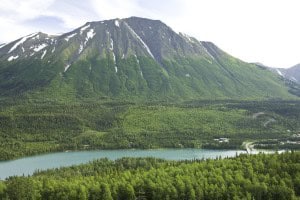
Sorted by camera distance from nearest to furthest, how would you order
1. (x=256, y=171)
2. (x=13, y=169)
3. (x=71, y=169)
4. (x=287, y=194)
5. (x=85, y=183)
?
1. (x=287, y=194)
2. (x=85, y=183)
3. (x=256, y=171)
4. (x=71, y=169)
5. (x=13, y=169)

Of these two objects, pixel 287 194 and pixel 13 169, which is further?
pixel 13 169

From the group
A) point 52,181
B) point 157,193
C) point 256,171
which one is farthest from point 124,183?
point 256,171

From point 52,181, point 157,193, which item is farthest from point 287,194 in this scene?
Answer: point 52,181

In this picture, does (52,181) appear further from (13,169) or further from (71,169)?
(13,169)

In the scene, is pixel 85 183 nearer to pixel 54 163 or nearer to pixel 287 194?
pixel 287 194

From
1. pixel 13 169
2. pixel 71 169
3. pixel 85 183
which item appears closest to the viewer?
pixel 85 183

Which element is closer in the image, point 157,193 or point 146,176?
point 157,193
